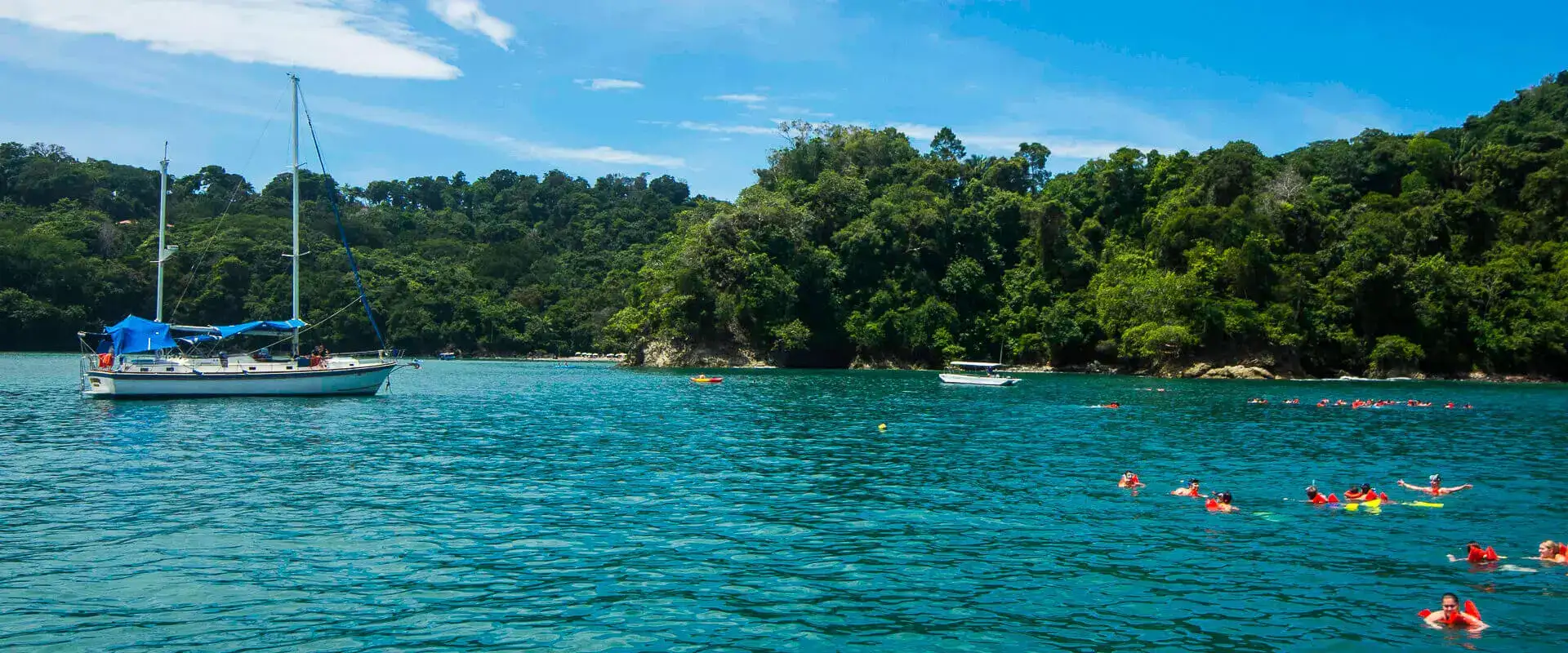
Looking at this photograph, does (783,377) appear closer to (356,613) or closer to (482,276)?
(356,613)

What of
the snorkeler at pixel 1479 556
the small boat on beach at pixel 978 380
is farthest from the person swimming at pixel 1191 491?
the small boat on beach at pixel 978 380

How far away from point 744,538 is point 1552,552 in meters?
13.4

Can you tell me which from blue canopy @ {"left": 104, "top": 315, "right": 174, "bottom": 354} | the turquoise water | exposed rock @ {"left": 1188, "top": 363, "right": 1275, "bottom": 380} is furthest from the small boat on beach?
blue canopy @ {"left": 104, "top": 315, "right": 174, "bottom": 354}

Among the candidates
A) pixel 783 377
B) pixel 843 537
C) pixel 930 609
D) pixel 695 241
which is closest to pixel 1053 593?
pixel 930 609

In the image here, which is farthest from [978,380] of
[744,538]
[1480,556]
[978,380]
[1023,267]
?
[744,538]

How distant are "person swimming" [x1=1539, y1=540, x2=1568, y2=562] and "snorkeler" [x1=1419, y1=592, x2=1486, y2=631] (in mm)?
4781

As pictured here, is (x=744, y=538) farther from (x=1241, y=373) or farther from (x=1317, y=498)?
(x=1241, y=373)

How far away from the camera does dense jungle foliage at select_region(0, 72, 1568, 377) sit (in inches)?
3108

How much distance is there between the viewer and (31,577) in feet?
45.9

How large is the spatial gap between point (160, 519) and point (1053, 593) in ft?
52.5

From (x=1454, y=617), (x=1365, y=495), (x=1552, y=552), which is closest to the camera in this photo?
(x=1454, y=617)

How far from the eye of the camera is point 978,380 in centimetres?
6706

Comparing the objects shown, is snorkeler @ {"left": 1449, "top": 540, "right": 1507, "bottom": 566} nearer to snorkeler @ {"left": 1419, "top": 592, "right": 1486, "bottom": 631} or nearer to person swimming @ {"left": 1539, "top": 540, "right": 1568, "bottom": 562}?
person swimming @ {"left": 1539, "top": 540, "right": 1568, "bottom": 562}

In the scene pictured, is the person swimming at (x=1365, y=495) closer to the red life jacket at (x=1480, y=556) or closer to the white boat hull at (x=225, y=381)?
the red life jacket at (x=1480, y=556)
